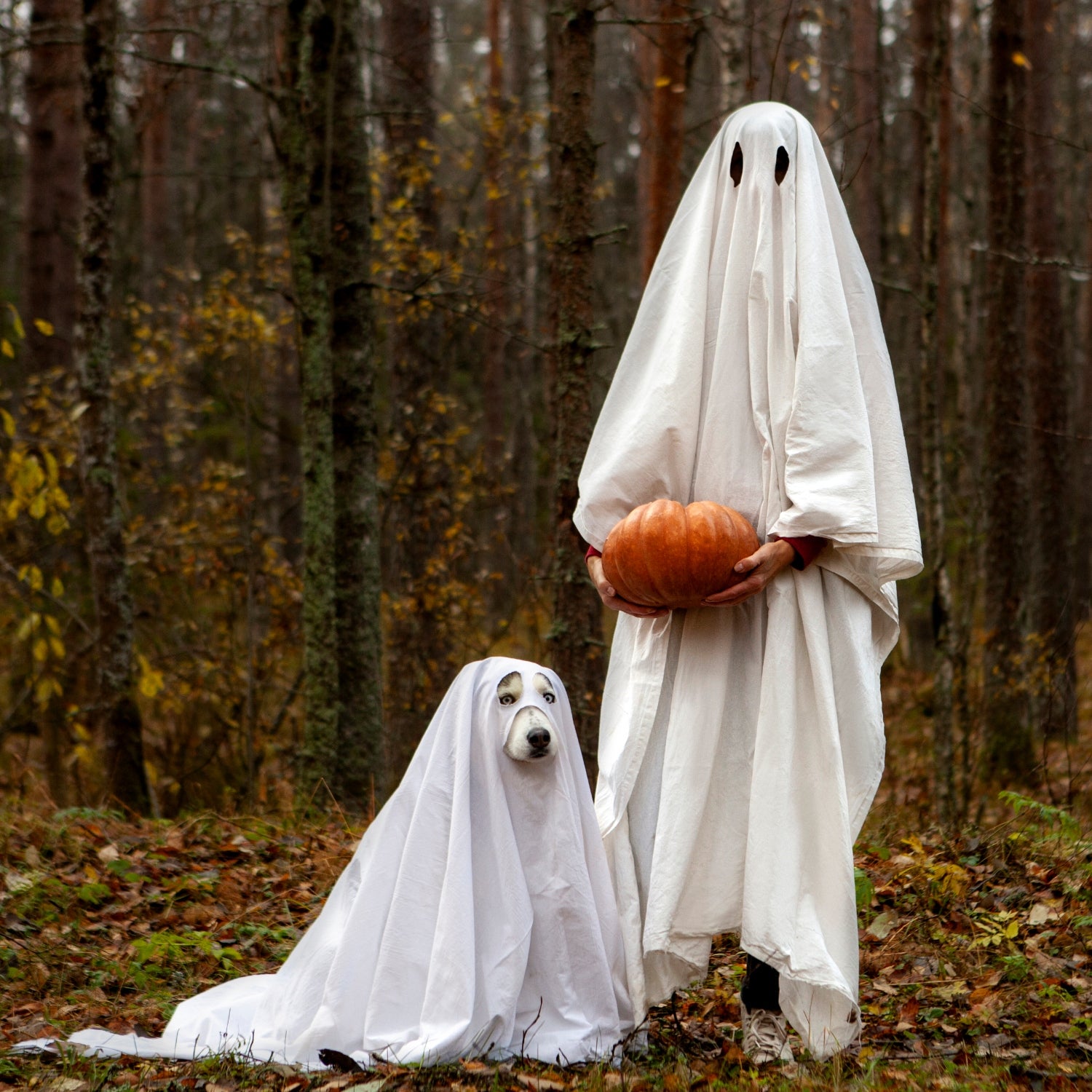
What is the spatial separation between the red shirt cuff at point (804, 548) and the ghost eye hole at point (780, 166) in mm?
1118

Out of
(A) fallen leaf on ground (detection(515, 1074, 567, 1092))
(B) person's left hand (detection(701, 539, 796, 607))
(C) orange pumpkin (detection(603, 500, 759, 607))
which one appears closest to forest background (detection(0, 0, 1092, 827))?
(C) orange pumpkin (detection(603, 500, 759, 607))

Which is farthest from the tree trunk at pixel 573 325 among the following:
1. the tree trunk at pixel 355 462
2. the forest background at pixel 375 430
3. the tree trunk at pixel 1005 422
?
the tree trunk at pixel 1005 422

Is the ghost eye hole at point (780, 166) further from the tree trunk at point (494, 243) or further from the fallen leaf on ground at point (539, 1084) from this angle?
the tree trunk at point (494, 243)

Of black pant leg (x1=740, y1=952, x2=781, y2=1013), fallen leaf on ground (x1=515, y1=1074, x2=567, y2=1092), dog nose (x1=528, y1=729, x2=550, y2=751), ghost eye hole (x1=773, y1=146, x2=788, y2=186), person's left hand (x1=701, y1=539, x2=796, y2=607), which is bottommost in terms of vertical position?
fallen leaf on ground (x1=515, y1=1074, x2=567, y2=1092)

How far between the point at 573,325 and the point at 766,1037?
3.75 meters

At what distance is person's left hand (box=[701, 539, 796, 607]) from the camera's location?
353cm

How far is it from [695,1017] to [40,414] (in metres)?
8.84

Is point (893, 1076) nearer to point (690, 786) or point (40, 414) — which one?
point (690, 786)

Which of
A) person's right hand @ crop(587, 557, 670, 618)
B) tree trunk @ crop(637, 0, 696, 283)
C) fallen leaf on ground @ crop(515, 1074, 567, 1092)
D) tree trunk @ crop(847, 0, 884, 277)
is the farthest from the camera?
tree trunk @ crop(847, 0, 884, 277)

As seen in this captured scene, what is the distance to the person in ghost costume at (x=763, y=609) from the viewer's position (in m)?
3.51

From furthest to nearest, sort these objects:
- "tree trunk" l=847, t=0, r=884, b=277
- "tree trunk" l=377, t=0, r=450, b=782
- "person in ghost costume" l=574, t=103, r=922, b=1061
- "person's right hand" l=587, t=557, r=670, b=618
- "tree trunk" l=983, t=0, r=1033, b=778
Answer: "tree trunk" l=847, t=0, r=884, b=277 → "tree trunk" l=983, t=0, r=1033, b=778 → "tree trunk" l=377, t=0, r=450, b=782 → "person's right hand" l=587, t=557, r=670, b=618 → "person in ghost costume" l=574, t=103, r=922, b=1061

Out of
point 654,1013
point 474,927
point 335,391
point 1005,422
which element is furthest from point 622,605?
point 1005,422

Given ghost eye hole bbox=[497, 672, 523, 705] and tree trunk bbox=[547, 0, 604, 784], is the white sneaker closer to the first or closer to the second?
ghost eye hole bbox=[497, 672, 523, 705]

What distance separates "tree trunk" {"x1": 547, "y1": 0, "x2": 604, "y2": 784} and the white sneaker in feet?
9.69
